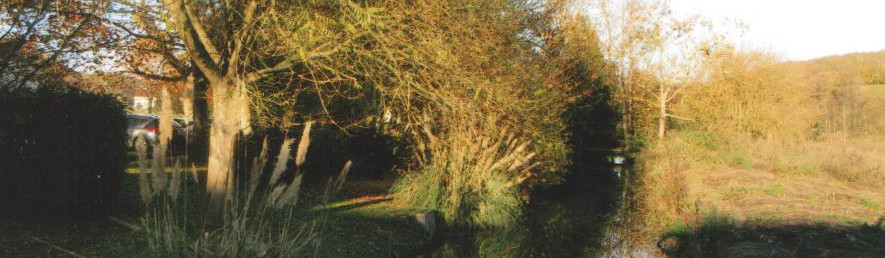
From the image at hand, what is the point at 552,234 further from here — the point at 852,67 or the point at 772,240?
the point at 852,67

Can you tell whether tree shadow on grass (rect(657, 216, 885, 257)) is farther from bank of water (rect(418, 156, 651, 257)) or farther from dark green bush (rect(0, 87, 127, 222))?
dark green bush (rect(0, 87, 127, 222))

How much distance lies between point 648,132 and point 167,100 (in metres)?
27.4

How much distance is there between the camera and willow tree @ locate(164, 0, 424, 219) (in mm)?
7699

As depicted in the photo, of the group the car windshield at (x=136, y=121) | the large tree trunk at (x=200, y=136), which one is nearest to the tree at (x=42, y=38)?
the large tree trunk at (x=200, y=136)

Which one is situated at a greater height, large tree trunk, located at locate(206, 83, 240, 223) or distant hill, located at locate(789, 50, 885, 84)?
distant hill, located at locate(789, 50, 885, 84)

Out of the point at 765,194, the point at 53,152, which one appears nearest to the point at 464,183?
the point at 53,152

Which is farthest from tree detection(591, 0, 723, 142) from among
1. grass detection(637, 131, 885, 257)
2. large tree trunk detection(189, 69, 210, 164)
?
large tree trunk detection(189, 69, 210, 164)

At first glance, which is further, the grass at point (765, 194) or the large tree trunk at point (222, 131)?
the grass at point (765, 194)

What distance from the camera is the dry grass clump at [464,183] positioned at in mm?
11859

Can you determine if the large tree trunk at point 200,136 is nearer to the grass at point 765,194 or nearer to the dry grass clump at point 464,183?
the dry grass clump at point 464,183

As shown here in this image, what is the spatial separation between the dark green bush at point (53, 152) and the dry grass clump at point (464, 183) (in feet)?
18.9

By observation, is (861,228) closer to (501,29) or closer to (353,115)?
(501,29)

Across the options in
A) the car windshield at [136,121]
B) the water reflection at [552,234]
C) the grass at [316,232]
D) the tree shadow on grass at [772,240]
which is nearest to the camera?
the grass at [316,232]

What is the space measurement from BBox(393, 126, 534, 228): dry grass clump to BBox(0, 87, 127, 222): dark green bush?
5749 mm
